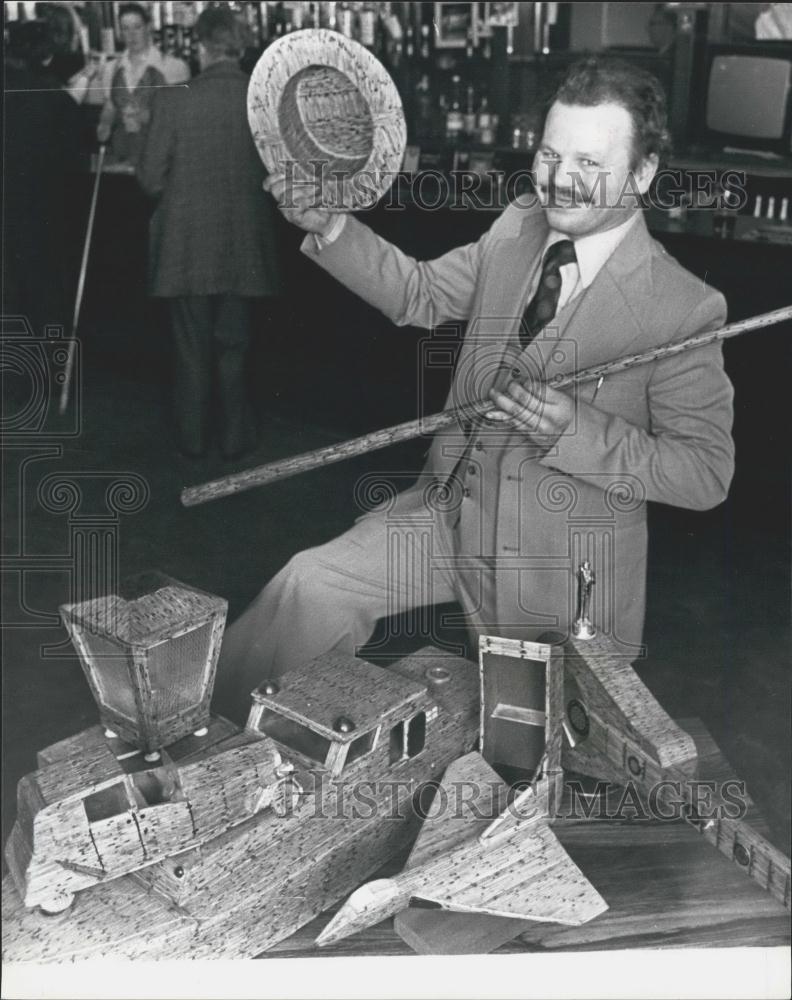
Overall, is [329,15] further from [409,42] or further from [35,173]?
[35,173]

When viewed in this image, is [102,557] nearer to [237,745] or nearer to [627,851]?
[237,745]

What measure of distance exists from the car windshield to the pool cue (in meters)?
0.39

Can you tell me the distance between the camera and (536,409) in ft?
5.98

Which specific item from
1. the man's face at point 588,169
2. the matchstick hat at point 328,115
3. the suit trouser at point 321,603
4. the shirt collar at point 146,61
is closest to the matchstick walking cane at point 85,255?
the shirt collar at point 146,61

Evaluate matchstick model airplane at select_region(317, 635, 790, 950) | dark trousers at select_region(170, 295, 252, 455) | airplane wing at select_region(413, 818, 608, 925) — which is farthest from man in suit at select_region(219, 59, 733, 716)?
airplane wing at select_region(413, 818, 608, 925)

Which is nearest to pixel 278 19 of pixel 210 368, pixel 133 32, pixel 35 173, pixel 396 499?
pixel 133 32

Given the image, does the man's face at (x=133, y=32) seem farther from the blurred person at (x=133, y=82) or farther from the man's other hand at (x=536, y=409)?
the man's other hand at (x=536, y=409)

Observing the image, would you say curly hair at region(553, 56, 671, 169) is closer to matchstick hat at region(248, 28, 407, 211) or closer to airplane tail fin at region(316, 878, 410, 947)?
matchstick hat at region(248, 28, 407, 211)

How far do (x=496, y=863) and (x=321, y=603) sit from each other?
61 centimetres

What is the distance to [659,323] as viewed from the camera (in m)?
1.83

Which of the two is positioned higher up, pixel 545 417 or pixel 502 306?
pixel 502 306

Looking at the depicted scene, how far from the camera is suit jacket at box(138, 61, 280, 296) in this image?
1767 millimetres

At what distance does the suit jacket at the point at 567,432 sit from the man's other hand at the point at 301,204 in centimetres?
5

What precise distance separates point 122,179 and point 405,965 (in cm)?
135
